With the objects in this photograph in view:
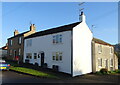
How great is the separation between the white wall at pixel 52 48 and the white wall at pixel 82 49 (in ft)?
2.97

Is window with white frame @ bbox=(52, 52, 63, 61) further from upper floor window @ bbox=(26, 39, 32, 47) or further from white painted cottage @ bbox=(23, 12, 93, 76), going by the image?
upper floor window @ bbox=(26, 39, 32, 47)

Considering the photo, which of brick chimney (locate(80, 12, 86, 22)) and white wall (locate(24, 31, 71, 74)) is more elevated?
brick chimney (locate(80, 12, 86, 22))

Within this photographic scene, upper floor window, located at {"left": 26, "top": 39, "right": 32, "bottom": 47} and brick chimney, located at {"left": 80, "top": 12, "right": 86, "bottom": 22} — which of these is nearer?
brick chimney, located at {"left": 80, "top": 12, "right": 86, "bottom": 22}

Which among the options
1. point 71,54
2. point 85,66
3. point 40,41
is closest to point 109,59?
point 85,66

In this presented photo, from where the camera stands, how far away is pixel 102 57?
25375mm

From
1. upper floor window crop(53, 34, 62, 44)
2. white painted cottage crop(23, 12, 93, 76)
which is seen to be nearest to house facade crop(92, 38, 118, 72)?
white painted cottage crop(23, 12, 93, 76)

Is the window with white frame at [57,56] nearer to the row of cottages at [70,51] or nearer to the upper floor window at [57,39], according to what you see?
the row of cottages at [70,51]

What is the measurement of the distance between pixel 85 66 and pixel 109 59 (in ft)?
29.3

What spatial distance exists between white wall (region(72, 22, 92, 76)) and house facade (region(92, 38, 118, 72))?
106 cm

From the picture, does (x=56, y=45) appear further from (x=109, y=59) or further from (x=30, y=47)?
(x=109, y=59)

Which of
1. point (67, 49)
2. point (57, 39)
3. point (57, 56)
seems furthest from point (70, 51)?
point (57, 39)

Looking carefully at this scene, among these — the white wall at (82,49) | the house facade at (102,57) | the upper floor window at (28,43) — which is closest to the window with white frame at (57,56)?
the white wall at (82,49)

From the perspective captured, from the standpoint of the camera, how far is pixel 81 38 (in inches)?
828

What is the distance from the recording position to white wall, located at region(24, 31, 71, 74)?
19234 mm
